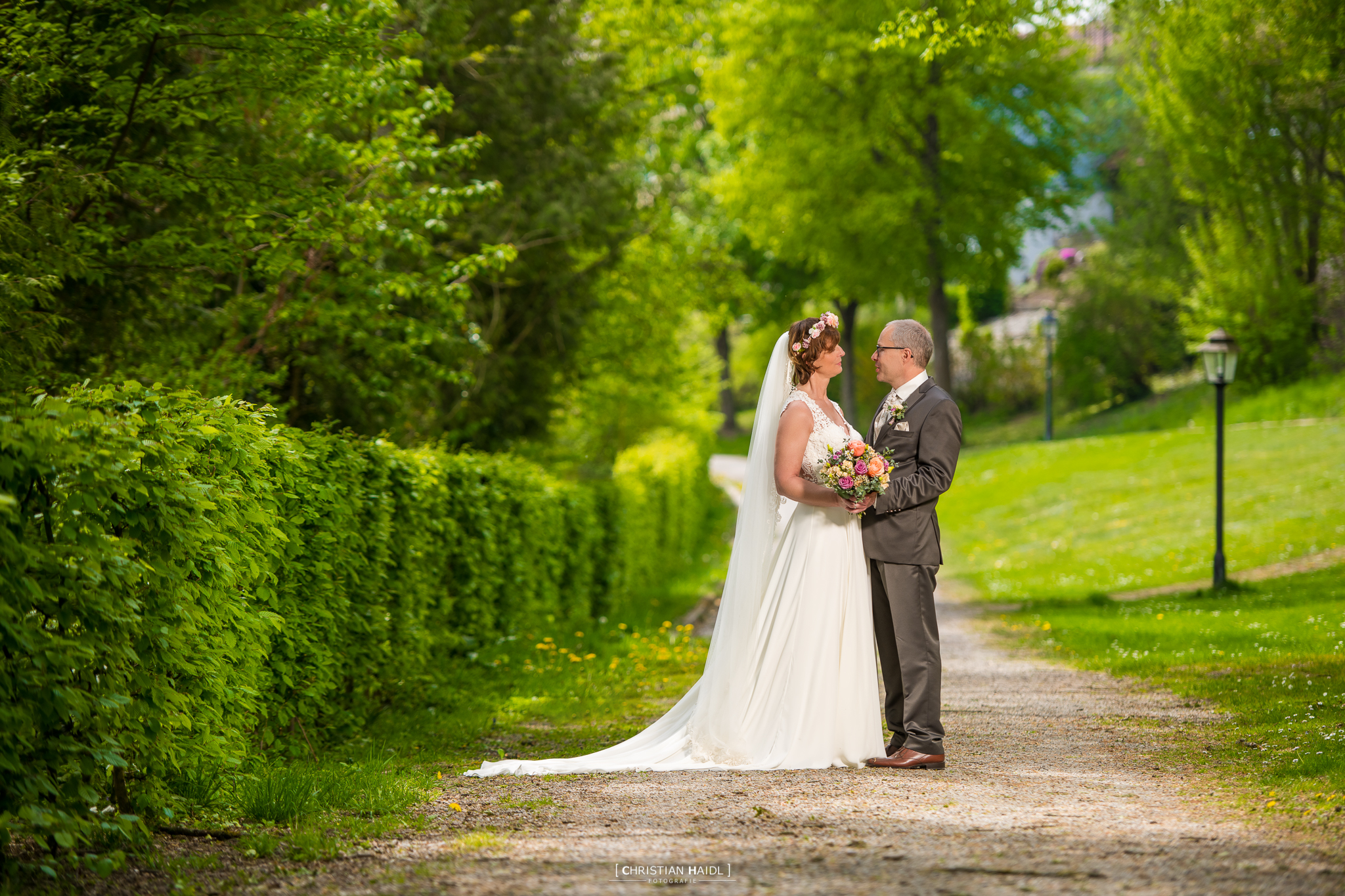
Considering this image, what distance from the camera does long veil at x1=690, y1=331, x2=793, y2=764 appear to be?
22.3ft

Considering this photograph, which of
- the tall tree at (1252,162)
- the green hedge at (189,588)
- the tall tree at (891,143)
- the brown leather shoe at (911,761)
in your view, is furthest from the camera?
the tall tree at (891,143)

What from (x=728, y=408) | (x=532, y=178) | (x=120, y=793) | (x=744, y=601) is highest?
(x=532, y=178)

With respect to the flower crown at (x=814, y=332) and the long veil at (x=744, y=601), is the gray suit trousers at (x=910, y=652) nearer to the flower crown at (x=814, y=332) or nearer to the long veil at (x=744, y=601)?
the long veil at (x=744, y=601)

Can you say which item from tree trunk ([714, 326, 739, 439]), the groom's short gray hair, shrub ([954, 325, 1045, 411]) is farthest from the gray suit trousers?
tree trunk ([714, 326, 739, 439])

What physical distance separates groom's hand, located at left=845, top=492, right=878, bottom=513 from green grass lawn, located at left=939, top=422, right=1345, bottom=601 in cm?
1271

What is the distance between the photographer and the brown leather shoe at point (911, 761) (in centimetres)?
644

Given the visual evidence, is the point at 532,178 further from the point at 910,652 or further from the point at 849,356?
the point at 849,356

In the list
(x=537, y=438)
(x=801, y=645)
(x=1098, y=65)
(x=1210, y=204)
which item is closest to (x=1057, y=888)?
(x=801, y=645)

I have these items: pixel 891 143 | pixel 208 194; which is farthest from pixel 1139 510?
pixel 208 194

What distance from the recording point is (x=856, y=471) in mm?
6500

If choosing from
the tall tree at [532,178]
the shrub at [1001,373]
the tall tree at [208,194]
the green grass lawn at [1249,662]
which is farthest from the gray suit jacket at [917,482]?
the shrub at [1001,373]

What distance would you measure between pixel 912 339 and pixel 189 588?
4.05 meters

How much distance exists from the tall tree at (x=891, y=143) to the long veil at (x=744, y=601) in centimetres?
2721

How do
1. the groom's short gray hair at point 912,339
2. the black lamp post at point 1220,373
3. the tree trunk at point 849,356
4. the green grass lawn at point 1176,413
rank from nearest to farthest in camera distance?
the groom's short gray hair at point 912,339 < the black lamp post at point 1220,373 < the green grass lawn at point 1176,413 < the tree trunk at point 849,356
